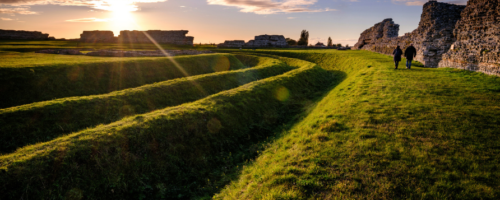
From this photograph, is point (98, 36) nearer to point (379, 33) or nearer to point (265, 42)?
point (265, 42)

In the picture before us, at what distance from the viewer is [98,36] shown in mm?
96375

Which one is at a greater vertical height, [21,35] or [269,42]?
[269,42]

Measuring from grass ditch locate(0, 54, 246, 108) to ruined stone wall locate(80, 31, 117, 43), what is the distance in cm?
8270

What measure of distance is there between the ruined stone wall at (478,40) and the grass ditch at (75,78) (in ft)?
106

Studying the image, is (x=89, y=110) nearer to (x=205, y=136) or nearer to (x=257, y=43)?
(x=205, y=136)

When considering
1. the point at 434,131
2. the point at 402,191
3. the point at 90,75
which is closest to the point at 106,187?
the point at 402,191

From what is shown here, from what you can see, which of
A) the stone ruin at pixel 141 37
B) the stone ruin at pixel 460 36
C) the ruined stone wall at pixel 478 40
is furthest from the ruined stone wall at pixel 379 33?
the stone ruin at pixel 141 37

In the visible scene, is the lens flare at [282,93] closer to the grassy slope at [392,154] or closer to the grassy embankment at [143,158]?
the grassy embankment at [143,158]

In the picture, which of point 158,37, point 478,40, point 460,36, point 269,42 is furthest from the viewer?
point 158,37

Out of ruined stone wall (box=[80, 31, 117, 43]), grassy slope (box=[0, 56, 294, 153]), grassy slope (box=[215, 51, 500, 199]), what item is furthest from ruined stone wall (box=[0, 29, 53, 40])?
grassy slope (box=[215, 51, 500, 199])

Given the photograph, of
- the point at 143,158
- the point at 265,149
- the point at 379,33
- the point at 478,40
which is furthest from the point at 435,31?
the point at 143,158

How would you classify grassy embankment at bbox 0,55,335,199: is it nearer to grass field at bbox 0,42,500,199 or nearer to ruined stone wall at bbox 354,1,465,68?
grass field at bbox 0,42,500,199

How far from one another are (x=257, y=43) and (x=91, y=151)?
91.4m

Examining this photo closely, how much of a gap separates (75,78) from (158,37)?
80.3 metres
